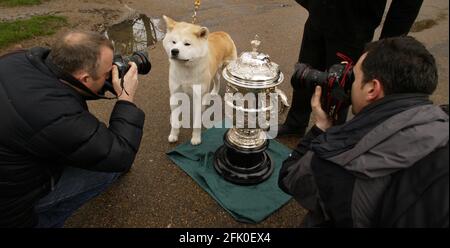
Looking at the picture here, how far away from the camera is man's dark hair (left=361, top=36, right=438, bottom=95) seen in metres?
1.44

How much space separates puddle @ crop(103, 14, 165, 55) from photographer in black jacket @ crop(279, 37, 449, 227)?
3645 mm

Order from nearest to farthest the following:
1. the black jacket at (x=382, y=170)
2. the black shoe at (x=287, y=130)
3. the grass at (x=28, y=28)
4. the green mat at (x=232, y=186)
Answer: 1. the black jacket at (x=382, y=170)
2. the green mat at (x=232, y=186)
3. the black shoe at (x=287, y=130)
4. the grass at (x=28, y=28)

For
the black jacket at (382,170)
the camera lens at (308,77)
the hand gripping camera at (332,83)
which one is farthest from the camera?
the camera lens at (308,77)

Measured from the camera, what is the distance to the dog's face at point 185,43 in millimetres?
Answer: 2771

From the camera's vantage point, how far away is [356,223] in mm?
1391

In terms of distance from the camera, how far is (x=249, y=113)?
2.47m

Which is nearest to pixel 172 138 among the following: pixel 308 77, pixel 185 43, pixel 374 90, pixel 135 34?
pixel 185 43

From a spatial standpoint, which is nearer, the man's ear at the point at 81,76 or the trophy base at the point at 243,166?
the man's ear at the point at 81,76

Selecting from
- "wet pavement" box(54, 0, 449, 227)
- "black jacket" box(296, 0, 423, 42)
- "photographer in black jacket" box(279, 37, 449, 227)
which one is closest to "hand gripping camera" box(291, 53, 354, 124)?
"photographer in black jacket" box(279, 37, 449, 227)

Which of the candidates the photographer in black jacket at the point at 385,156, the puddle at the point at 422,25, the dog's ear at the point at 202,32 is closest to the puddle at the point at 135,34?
the dog's ear at the point at 202,32

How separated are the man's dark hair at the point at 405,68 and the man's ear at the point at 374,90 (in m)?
0.02

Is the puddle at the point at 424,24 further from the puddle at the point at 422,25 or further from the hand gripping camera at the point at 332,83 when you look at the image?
the hand gripping camera at the point at 332,83
